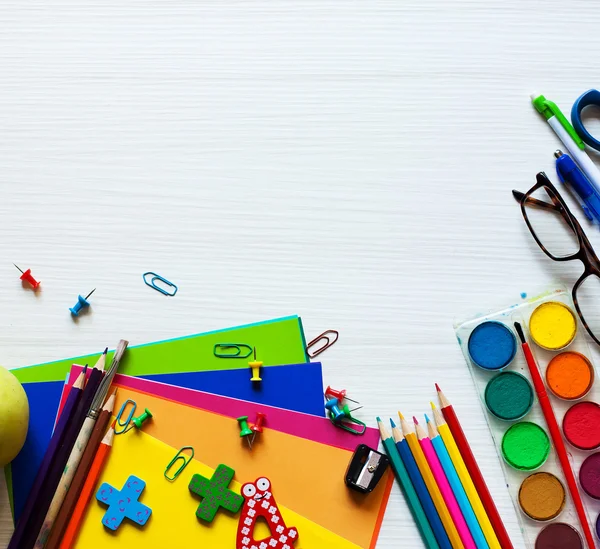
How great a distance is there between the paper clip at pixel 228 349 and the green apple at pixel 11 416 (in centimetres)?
38

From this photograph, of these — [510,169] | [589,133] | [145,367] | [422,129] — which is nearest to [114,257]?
[145,367]

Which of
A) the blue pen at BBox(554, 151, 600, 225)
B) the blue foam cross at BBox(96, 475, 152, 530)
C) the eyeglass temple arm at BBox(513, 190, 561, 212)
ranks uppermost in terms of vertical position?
the blue pen at BBox(554, 151, 600, 225)

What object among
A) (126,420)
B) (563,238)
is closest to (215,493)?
(126,420)

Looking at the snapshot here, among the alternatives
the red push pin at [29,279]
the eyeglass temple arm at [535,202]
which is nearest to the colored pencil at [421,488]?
the eyeglass temple arm at [535,202]

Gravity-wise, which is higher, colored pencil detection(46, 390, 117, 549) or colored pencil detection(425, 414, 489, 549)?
colored pencil detection(425, 414, 489, 549)

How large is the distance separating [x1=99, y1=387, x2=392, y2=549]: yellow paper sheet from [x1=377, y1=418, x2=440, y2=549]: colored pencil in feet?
0.10

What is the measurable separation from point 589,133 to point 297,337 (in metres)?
0.78

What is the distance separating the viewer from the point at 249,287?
146 cm

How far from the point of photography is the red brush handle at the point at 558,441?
133 centimetres

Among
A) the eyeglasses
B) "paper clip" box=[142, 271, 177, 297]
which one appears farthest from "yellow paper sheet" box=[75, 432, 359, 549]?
the eyeglasses

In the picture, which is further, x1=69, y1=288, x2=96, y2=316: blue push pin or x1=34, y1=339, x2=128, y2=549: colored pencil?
Result: x1=69, y1=288, x2=96, y2=316: blue push pin

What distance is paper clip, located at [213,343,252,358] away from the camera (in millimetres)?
1429

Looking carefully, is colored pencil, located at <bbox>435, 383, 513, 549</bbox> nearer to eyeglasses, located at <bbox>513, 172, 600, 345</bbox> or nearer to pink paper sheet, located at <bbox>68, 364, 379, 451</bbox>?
pink paper sheet, located at <bbox>68, 364, 379, 451</bbox>

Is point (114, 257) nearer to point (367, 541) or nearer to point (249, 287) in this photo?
point (249, 287)
